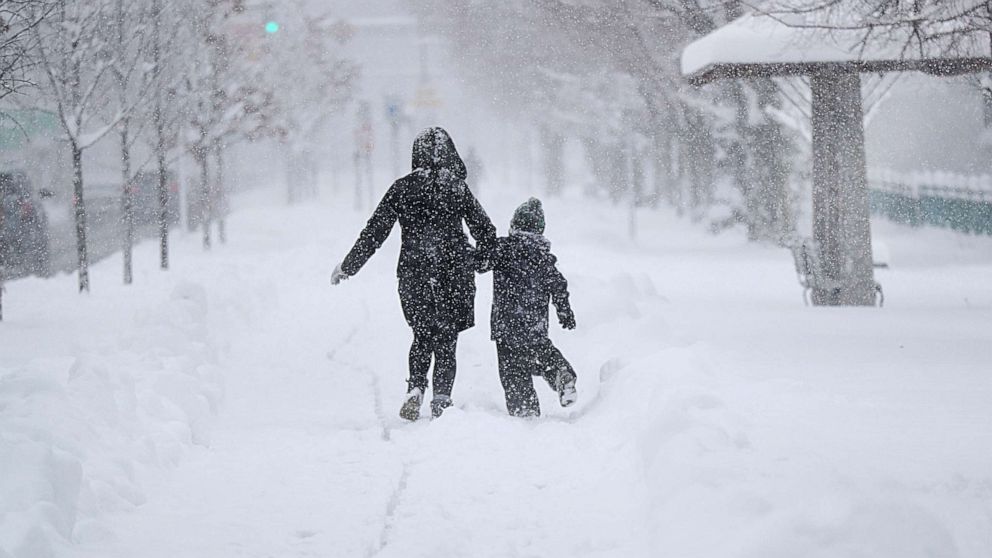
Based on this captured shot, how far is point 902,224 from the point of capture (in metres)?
29.0

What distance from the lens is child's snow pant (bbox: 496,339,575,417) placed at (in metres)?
6.77

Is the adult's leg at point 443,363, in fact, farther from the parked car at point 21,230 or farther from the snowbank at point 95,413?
the parked car at point 21,230

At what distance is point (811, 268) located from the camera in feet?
39.7

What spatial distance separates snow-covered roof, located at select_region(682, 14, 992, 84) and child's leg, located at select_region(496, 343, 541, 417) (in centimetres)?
510

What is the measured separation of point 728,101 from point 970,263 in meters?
5.56

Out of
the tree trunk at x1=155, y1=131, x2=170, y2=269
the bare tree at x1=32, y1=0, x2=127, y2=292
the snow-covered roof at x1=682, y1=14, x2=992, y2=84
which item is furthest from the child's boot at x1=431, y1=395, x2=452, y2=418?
the tree trunk at x1=155, y1=131, x2=170, y2=269

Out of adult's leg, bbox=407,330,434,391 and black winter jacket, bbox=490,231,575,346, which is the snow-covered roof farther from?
adult's leg, bbox=407,330,434,391

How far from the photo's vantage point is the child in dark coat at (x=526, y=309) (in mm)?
6789

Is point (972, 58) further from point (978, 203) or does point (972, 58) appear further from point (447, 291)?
point (978, 203)

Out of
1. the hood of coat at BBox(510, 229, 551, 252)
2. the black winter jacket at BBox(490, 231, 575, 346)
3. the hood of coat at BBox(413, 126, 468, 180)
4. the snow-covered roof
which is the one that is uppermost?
the snow-covered roof

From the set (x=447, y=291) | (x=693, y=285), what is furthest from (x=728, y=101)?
(x=447, y=291)

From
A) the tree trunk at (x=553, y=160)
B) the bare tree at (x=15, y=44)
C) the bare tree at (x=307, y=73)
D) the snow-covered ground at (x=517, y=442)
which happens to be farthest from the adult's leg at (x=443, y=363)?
the tree trunk at (x=553, y=160)

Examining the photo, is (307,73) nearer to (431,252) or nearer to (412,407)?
(431,252)

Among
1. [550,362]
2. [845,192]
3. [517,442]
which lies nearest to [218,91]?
[845,192]
